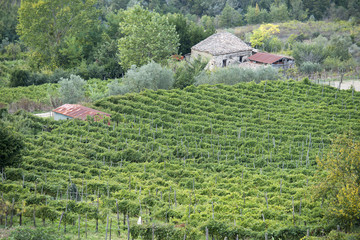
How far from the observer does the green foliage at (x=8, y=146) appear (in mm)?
24375

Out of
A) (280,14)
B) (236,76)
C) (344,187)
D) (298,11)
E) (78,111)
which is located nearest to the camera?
(344,187)

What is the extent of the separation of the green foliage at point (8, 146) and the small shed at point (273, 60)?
121 feet

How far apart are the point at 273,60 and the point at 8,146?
3813cm

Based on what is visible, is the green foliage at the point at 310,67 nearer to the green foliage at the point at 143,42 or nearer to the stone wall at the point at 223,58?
the stone wall at the point at 223,58

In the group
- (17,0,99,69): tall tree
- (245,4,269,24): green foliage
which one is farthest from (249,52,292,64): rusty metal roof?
(245,4,269,24): green foliage

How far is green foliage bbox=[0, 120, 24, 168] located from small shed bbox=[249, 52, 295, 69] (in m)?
36.9

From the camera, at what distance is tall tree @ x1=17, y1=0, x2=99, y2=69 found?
62188mm

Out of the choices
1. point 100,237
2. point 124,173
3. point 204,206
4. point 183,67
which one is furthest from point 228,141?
point 183,67

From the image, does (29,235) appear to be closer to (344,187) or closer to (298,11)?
(344,187)

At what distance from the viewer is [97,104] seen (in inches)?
1515

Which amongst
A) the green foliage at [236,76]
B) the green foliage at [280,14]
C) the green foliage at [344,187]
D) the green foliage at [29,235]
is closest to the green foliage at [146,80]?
the green foliage at [236,76]

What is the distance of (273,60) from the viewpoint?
56375 mm

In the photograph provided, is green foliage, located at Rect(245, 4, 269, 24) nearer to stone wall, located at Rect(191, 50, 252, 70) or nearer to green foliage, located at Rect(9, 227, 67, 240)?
stone wall, located at Rect(191, 50, 252, 70)

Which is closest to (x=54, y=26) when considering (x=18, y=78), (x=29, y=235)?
(x=18, y=78)
